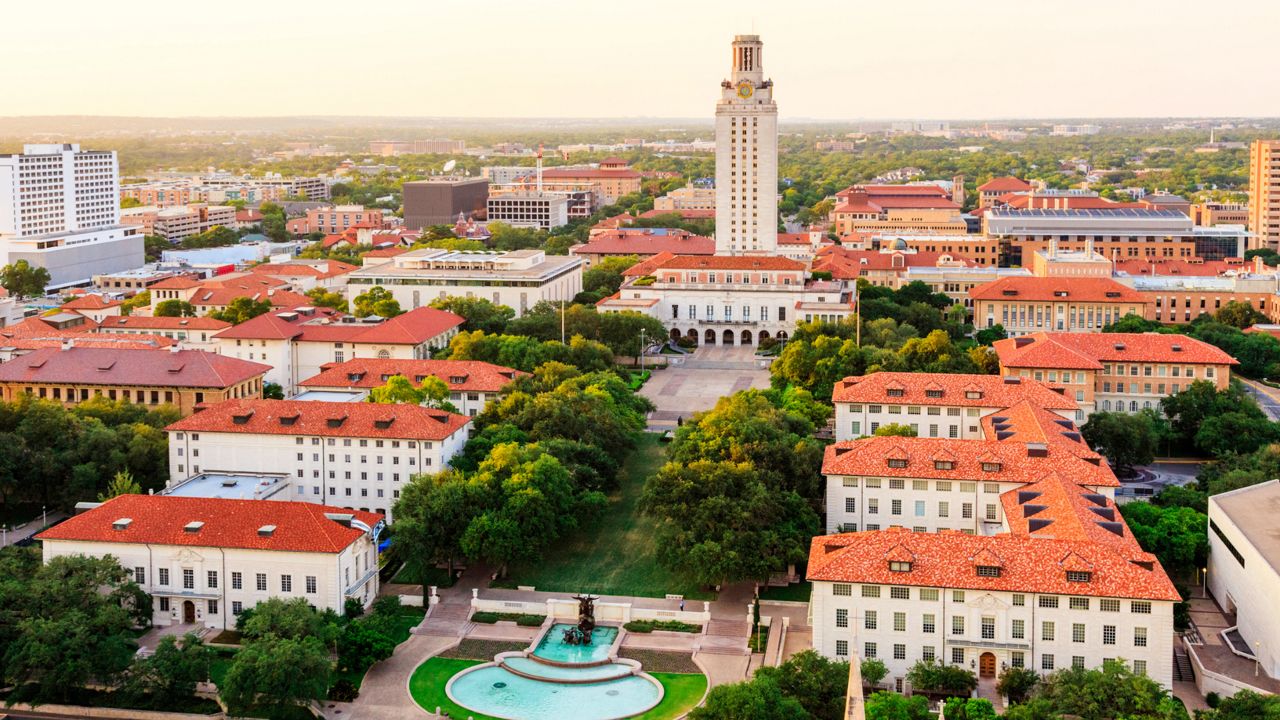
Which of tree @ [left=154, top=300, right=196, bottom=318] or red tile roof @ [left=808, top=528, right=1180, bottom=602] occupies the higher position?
tree @ [left=154, top=300, right=196, bottom=318]

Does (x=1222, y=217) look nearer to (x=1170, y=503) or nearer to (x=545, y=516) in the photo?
(x=1170, y=503)

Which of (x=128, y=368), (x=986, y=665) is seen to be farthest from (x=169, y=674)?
(x=128, y=368)

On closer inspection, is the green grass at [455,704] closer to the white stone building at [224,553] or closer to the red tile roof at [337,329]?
the white stone building at [224,553]

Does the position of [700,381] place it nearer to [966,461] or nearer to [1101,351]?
[1101,351]

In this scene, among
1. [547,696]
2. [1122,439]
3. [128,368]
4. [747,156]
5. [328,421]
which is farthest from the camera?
[747,156]

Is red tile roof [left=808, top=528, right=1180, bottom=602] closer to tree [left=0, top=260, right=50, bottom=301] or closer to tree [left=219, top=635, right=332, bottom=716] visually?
tree [left=219, top=635, right=332, bottom=716]

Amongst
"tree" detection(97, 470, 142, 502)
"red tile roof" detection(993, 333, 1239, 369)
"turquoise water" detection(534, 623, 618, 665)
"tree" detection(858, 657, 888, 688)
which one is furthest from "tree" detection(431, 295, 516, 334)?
"tree" detection(858, 657, 888, 688)
